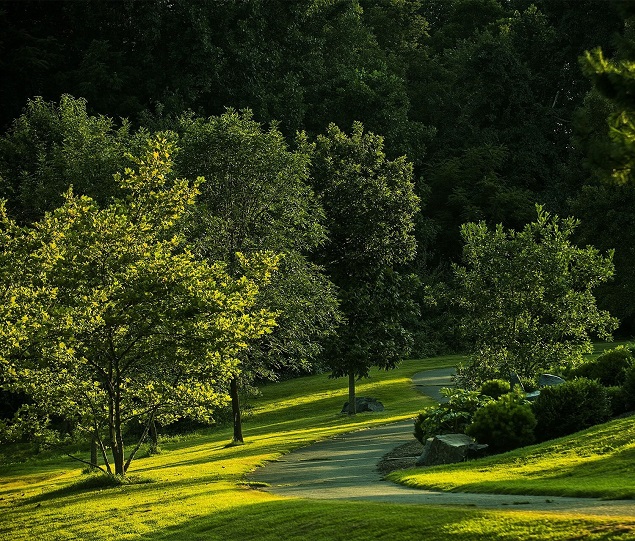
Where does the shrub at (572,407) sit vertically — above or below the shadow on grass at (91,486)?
above

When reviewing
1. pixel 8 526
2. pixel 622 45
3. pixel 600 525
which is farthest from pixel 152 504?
pixel 622 45

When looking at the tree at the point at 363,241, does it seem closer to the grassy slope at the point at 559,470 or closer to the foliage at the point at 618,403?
the foliage at the point at 618,403

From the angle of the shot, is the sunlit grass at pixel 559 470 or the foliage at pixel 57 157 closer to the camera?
Answer: the sunlit grass at pixel 559 470

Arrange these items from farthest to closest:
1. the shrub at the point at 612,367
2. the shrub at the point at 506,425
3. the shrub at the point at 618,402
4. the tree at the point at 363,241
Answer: the tree at the point at 363,241 → the shrub at the point at 612,367 → the shrub at the point at 618,402 → the shrub at the point at 506,425

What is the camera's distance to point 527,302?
2662cm

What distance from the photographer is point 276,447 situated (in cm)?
2780

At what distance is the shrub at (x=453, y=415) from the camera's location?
70.9 feet

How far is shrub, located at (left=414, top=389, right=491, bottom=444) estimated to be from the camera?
70.9ft

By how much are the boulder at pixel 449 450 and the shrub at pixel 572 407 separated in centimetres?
153

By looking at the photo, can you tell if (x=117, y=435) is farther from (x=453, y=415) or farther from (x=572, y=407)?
(x=572, y=407)

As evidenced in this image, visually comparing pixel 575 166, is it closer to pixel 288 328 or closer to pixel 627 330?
Result: pixel 627 330

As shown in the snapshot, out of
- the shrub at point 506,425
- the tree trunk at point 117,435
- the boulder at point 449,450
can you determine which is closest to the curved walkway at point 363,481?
the boulder at point 449,450

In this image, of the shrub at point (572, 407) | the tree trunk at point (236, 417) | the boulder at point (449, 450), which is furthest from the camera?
the tree trunk at point (236, 417)

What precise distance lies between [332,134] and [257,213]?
7.92 meters
